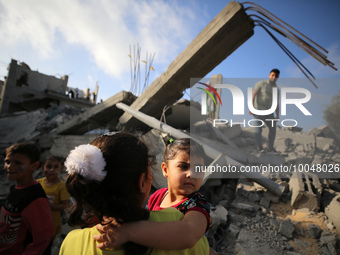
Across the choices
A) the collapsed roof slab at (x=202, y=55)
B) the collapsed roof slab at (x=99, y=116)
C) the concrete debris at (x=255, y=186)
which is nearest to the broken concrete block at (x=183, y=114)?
the concrete debris at (x=255, y=186)

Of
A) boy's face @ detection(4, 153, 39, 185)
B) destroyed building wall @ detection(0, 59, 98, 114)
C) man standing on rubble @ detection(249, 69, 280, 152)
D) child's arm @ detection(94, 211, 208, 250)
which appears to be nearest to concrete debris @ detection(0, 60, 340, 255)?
child's arm @ detection(94, 211, 208, 250)

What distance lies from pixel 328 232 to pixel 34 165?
13.0 feet

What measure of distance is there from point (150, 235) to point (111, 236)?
16cm

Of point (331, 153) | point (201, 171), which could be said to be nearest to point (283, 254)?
point (201, 171)

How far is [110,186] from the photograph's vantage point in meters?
0.76

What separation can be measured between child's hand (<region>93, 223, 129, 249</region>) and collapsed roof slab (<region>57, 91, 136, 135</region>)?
4.21 m

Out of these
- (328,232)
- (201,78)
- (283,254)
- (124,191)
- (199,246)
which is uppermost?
(201,78)

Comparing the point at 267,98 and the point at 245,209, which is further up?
the point at 267,98

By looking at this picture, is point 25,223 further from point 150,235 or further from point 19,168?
point 150,235

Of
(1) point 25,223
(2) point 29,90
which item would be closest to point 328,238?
(1) point 25,223

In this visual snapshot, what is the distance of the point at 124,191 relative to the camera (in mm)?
772

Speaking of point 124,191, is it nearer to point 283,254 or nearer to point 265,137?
point 283,254

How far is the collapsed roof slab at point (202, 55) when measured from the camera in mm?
2977

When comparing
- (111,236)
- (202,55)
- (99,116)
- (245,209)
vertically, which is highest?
(202,55)
